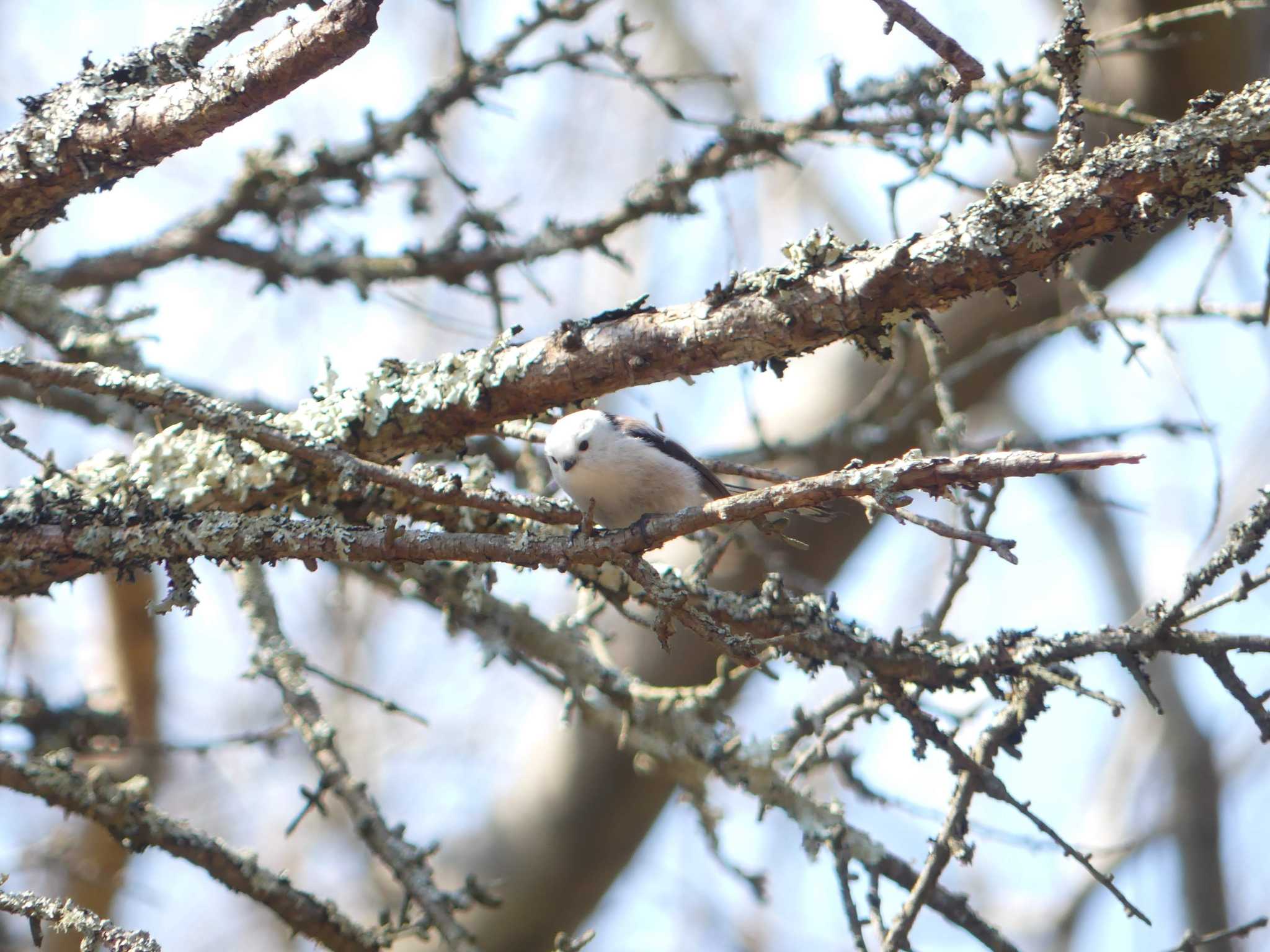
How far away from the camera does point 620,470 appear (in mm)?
2838

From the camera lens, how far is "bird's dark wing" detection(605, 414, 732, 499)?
119 inches

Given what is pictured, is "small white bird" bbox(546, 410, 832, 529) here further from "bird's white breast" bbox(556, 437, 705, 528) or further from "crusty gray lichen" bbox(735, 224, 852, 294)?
"crusty gray lichen" bbox(735, 224, 852, 294)

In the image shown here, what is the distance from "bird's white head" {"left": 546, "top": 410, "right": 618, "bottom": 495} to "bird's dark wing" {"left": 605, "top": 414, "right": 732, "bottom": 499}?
0.12m

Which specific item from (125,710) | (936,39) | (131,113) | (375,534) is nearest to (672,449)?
(375,534)

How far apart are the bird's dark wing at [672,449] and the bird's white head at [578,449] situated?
4.6 inches

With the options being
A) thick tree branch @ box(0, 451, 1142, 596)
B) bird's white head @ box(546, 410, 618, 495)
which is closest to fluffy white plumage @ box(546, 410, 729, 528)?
bird's white head @ box(546, 410, 618, 495)

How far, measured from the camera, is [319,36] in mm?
1782

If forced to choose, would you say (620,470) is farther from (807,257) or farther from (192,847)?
(192,847)

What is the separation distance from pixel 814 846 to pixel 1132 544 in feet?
24.9

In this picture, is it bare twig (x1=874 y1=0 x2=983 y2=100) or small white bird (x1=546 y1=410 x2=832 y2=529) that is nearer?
bare twig (x1=874 y1=0 x2=983 y2=100)

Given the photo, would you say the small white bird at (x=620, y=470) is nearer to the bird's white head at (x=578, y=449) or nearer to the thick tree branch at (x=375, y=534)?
the bird's white head at (x=578, y=449)

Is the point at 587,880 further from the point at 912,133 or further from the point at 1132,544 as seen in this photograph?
the point at 1132,544

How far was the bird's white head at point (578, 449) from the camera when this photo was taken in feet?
9.27

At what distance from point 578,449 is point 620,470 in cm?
13
